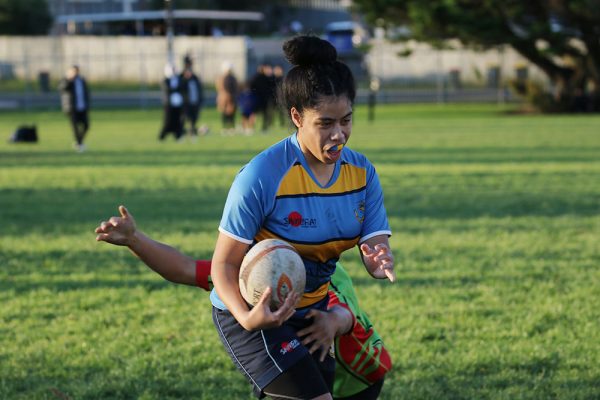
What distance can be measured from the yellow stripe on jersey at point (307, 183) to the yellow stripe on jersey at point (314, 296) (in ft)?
1.56

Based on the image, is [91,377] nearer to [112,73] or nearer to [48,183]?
[48,183]

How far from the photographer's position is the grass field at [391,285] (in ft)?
20.0

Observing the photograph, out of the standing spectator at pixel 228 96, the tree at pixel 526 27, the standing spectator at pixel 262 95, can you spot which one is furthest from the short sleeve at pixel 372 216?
the tree at pixel 526 27

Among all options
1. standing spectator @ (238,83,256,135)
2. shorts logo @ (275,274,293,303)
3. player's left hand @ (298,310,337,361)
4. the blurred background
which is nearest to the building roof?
the blurred background

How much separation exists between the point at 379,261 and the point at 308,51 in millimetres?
908

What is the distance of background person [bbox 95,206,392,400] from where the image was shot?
15.3ft

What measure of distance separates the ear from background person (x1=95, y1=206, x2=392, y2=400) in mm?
842

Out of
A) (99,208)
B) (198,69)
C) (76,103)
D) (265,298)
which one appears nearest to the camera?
(265,298)

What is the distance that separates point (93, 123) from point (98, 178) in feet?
65.2

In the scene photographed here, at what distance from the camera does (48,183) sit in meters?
16.9

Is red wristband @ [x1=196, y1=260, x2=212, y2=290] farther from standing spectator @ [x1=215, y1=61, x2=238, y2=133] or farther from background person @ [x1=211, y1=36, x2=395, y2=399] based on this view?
standing spectator @ [x1=215, y1=61, x2=238, y2=133]

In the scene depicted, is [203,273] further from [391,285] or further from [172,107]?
[172,107]

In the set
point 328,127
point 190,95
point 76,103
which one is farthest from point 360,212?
point 190,95

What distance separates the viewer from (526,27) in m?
38.6
